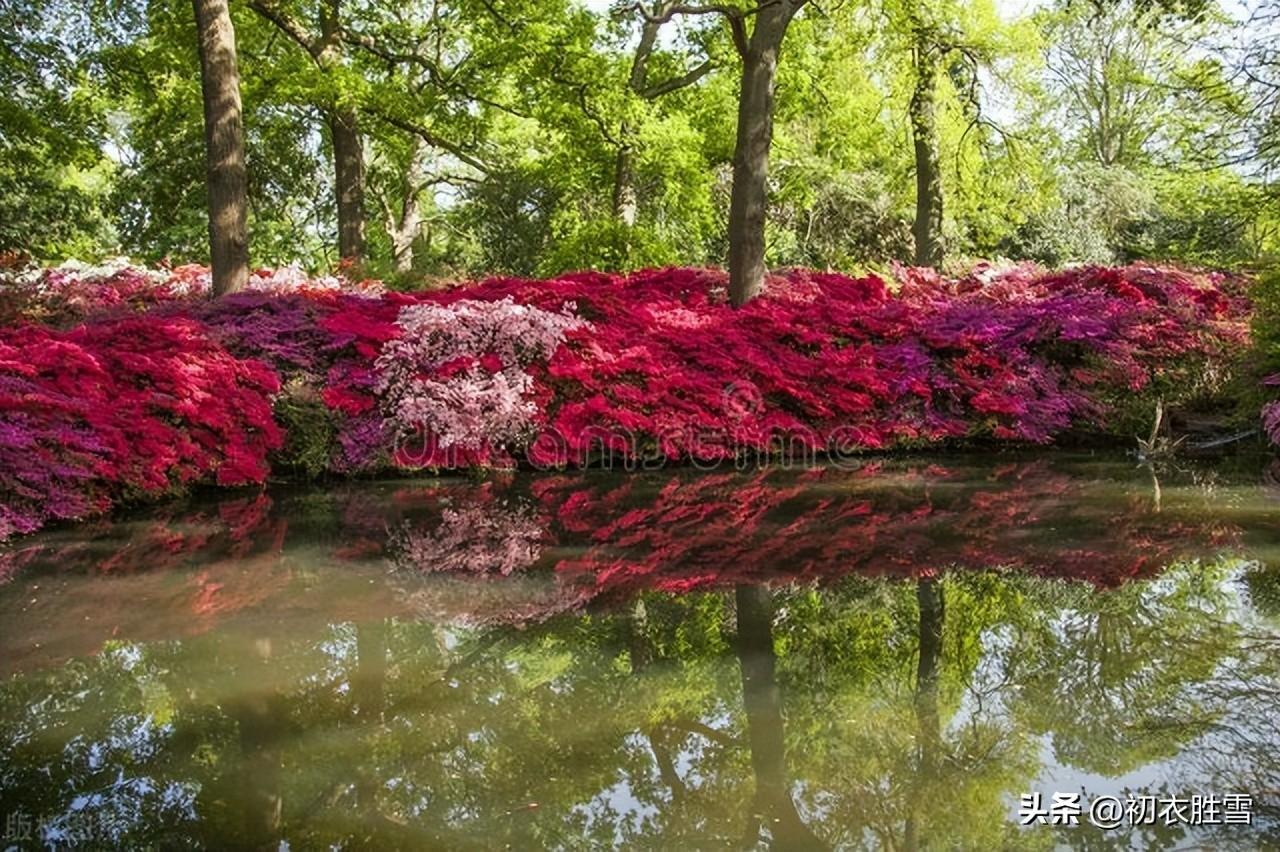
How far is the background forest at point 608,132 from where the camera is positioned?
1129 centimetres

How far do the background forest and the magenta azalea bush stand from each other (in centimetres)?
148

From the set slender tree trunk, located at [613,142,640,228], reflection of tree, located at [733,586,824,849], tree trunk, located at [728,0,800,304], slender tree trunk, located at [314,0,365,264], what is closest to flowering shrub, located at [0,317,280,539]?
reflection of tree, located at [733,586,824,849]

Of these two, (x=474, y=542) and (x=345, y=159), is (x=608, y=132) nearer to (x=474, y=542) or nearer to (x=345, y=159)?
(x=345, y=159)

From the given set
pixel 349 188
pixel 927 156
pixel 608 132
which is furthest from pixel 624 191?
pixel 927 156

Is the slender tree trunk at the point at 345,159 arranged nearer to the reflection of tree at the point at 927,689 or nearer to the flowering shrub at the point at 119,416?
the flowering shrub at the point at 119,416

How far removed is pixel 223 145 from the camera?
919 centimetres

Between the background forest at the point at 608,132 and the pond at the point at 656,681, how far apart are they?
237 inches

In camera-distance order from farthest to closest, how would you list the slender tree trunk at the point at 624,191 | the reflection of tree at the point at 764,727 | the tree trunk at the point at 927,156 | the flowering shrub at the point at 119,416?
1. the slender tree trunk at the point at 624,191
2. the tree trunk at the point at 927,156
3. the flowering shrub at the point at 119,416
4. the reflection of tree at the point at 764,727

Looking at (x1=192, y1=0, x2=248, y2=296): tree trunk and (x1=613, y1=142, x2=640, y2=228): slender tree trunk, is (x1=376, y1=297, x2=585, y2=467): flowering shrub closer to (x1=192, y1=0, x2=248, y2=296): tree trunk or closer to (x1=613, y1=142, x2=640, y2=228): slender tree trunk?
(x1=192, y1=0, x2=248, y2=296): tree trunk

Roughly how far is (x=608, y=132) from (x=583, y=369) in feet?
17.8

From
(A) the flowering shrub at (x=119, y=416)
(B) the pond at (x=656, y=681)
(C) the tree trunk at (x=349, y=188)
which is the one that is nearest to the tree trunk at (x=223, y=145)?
(A) the flowering shrub at (x=119, y=416)

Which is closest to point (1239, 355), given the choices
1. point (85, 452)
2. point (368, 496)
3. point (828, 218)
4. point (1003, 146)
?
point (1003, 146)

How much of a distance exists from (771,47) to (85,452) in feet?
24.2

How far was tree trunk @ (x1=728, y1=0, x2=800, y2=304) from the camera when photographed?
9.87 meters
